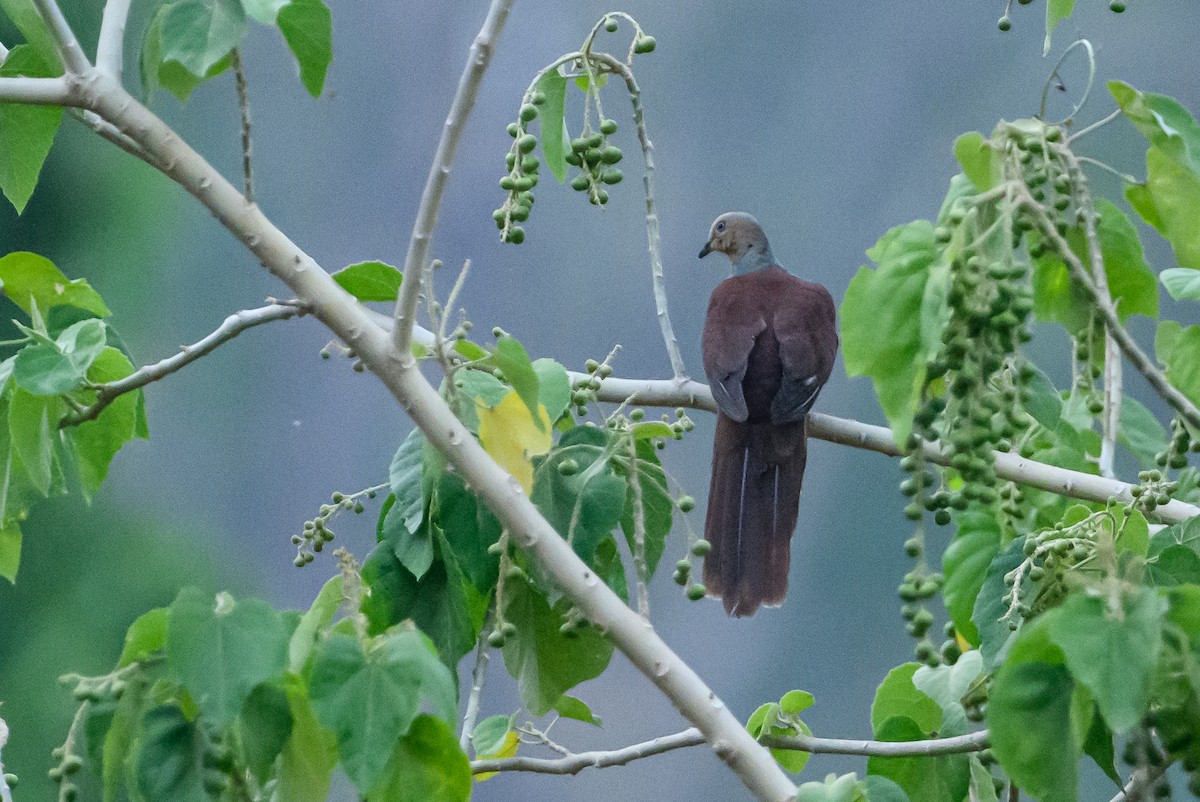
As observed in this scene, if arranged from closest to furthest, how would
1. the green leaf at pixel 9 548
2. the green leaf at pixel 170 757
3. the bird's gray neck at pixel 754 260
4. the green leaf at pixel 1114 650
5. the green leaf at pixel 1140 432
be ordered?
the green leaf at pixel 1114 650 < the green leaf at pixel 170 757 < the green leaf at pixel 9 548 < the green leaf at pixel 1140 432 < the bird's gray neck at pixel 754 260

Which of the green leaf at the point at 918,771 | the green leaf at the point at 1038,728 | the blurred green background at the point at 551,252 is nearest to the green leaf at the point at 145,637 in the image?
the green leaf at the point at 1038,728

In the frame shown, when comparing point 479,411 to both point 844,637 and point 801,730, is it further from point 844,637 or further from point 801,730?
point 844,637

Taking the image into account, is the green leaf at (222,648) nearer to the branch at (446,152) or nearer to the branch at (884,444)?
the branch at (446,152)

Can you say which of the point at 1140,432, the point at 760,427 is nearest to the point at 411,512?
the point at 760,427

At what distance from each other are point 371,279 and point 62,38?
0.30m

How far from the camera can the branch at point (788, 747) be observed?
42.1 inches

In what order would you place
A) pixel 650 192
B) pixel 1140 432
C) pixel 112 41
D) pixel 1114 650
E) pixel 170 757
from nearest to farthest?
pixel 1114 650 → pixel 170 757 → pixel 112 41 → pixel 650 192 → pixel 1140 432

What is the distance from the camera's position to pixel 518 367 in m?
0.89

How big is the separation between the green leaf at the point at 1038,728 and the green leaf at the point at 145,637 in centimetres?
52

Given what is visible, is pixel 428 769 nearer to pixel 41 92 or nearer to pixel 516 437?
pixel 516 437

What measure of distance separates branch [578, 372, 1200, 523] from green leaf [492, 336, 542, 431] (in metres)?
0.28

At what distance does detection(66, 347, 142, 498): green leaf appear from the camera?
3.82ft

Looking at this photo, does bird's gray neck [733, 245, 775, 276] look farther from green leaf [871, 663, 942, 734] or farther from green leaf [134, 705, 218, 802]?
green leaf [134, 705, 218, 802]

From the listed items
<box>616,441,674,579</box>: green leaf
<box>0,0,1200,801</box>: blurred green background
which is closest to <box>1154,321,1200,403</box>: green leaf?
<box>616,441,674,579</box>: green leaf
